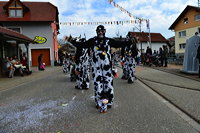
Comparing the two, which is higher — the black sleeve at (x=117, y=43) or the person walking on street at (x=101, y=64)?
the black sleeve at (x=117, y=43)

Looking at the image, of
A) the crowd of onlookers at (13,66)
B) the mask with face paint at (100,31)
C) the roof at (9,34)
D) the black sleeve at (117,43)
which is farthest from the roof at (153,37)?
the mask with face paint at (100,31)

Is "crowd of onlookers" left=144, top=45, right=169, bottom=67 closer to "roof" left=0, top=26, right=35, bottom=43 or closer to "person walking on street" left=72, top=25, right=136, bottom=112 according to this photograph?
"roof" left=0, top=26, right=35, bottom=43

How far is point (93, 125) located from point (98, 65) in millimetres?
1563

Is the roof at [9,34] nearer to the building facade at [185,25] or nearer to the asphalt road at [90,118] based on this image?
the asphalt road at [90,118]

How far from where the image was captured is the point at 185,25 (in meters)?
35.2

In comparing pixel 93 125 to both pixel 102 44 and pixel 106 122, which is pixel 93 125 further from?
pixel 102 44

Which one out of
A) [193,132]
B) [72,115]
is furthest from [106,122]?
[193,132]

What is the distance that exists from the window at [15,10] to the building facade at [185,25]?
2841 cm

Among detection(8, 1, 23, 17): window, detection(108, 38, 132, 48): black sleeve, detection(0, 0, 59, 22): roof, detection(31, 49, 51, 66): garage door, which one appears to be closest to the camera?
detection(108, 38, 132, 48): black sleeve

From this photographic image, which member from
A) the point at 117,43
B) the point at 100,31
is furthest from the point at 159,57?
the point at 100,31

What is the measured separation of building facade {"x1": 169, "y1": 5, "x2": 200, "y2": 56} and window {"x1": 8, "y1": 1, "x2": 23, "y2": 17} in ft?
93.2

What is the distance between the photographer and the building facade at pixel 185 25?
1284 inches

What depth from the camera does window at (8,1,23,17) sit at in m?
27.1

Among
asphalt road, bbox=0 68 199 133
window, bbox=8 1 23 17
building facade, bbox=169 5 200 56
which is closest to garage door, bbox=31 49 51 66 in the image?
window, bbox=8 1 23 17
